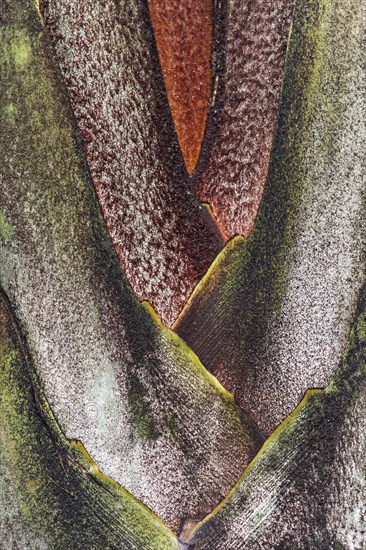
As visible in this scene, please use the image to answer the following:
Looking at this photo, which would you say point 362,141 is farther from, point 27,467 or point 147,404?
point 27,467

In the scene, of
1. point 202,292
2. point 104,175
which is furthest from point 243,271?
point 104,175

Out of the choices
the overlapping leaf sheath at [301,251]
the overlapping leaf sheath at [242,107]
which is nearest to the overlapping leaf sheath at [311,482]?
the overlapping leaf sheath at [301,251]

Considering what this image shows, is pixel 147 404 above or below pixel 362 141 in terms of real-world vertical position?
below

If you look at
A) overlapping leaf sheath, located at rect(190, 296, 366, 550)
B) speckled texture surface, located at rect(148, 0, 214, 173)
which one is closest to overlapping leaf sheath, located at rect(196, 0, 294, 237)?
speckled texture surface, located at rect(148, 0, 214, 173)

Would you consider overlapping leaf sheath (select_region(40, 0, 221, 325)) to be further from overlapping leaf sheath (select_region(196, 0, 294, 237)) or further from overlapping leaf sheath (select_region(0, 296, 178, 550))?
overlapping leaf sheath (select_region(0, 296, 178, 550))

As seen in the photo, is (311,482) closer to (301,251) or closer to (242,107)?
(301,251)

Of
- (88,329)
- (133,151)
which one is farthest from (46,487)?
(133,151)

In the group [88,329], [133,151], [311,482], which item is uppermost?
[133,151]

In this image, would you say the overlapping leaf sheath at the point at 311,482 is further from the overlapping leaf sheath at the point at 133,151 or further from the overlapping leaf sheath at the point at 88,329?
the overlapping leaf sheath at the point at 133,151
